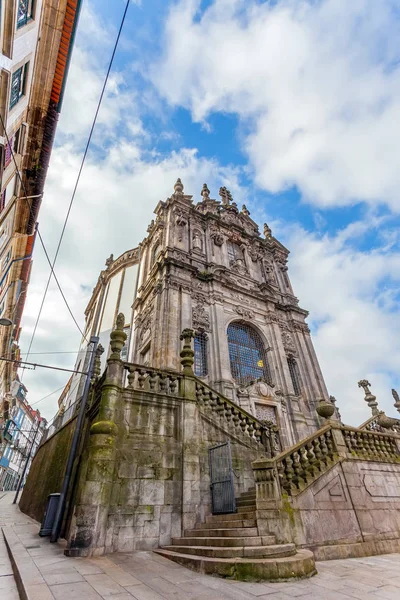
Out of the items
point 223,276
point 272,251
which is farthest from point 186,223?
point 272,251

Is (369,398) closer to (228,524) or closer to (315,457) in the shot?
(315,457)

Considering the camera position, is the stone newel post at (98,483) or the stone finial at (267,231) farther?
the stone finial at (267,231)

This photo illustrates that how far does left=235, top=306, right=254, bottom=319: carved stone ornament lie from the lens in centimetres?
1919

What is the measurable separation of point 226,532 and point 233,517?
2.38 ft

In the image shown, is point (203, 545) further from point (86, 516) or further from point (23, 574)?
point (23, 574)

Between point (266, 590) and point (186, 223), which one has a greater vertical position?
point (186, 223)

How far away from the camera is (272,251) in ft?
84.7

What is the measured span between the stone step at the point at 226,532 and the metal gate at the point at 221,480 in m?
0.82

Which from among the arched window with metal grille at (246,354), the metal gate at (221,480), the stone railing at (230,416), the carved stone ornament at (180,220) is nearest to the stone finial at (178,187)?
the carved stone ornament at (180,220)

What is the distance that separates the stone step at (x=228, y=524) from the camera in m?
6.39

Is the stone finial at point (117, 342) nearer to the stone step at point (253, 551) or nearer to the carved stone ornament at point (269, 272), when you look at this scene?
the stone step at point (253, 551)

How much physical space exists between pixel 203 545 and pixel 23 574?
11.6 feet

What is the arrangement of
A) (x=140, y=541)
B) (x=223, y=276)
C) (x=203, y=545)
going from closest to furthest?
(x=203, y=545) → (x=140, y=541) → (x=223, y=276)

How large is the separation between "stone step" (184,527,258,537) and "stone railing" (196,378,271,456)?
299cm
